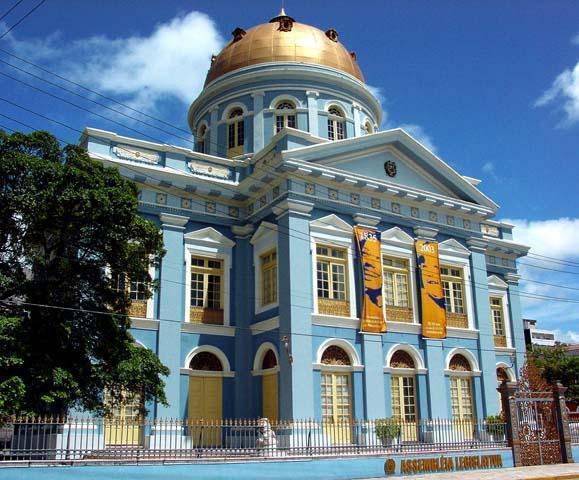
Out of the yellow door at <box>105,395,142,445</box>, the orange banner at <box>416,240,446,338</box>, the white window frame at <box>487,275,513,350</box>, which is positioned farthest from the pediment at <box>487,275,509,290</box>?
the yellow door at <box>105,395,142,445</box>

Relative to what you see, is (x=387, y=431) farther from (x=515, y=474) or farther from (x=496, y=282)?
(x=496, y=282)

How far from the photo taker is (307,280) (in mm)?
20234

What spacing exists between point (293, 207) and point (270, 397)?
5712mm

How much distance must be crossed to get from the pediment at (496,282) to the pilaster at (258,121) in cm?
1082

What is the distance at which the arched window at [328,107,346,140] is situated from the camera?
90.1ft

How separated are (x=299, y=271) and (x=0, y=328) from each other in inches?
357

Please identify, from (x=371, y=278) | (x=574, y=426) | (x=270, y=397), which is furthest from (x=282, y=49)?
(x=574, y=426)

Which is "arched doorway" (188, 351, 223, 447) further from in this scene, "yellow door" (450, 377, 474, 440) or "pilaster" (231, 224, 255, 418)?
"yellow door" (450, 377, 474, 440)

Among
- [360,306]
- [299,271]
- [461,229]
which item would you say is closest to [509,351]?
[461,229]

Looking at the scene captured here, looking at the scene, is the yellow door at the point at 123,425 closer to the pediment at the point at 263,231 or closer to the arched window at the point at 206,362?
the arched window at the point at 206,362

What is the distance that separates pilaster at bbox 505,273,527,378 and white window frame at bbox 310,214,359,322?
31.9 ft

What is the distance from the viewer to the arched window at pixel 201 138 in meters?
28.9

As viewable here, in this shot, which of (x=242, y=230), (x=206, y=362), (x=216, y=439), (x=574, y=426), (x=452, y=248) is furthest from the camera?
(x=452, y=248)

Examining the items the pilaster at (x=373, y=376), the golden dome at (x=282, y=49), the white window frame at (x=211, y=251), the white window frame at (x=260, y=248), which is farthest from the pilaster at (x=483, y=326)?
the golden dome at (x=282, y=49)
